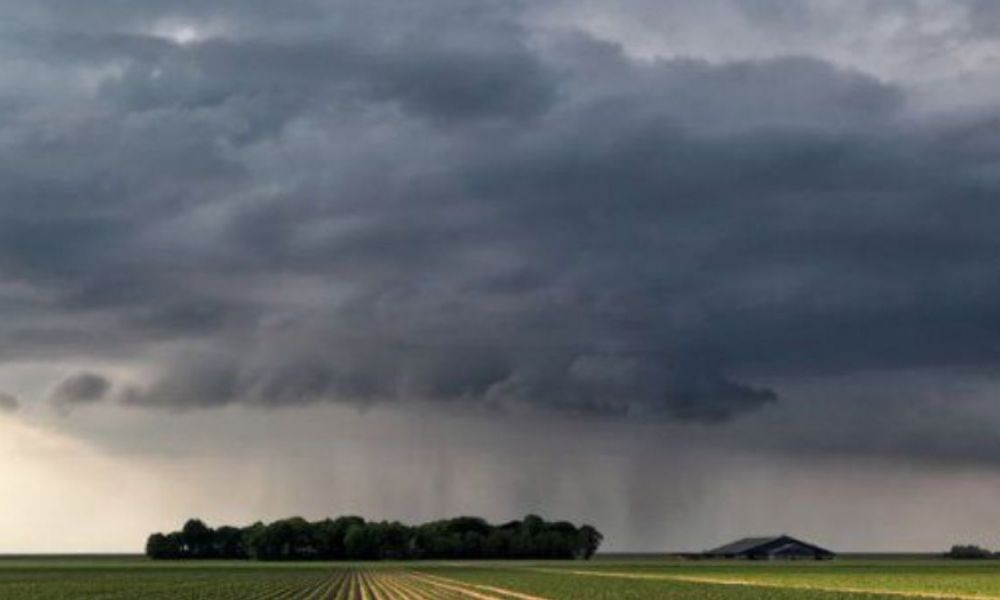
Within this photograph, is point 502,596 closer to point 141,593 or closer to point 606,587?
point 606,587

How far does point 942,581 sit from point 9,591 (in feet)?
224

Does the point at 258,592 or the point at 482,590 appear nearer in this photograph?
the point at 482,590

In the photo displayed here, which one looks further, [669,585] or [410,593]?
[669,585]

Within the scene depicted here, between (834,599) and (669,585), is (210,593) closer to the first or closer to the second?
(669,585)

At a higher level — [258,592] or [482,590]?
[482,590]

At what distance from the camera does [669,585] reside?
317 feet

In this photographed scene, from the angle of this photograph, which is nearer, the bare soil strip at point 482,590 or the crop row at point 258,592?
the bare soil strip at point 482,590

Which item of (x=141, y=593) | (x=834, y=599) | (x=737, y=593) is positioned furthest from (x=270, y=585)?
(x=834, y=599)

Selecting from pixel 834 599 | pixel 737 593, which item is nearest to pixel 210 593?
pixel 737 593

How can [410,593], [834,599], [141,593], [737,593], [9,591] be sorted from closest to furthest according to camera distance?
[834,599] → [737,593] → [410,593] → [141,593] → [9,591]

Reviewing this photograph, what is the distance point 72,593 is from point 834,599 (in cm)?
5135

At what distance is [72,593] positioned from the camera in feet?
307

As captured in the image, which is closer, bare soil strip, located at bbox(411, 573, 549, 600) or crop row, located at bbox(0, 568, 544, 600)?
bare soil strip, located at bbox(411, 573, 549, 600)

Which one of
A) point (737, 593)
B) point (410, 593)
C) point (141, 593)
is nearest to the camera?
point (737, 593)
